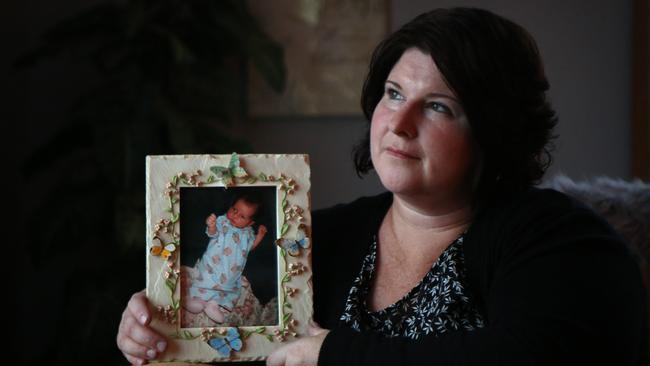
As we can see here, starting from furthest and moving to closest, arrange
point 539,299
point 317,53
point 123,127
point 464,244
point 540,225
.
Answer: point 317,53 → point 123,127 → point 464,244 → point 540,225 → point 539,299

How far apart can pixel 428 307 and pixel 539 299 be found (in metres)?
0.24

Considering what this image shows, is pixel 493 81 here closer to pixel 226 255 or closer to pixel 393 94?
pixel 393 94

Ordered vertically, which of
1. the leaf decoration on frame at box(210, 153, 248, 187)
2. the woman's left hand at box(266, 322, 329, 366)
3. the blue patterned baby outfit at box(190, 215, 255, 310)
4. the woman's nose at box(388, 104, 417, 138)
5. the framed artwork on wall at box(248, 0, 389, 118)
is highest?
the framed artwork on wall at box(248, 0, 389, 118)

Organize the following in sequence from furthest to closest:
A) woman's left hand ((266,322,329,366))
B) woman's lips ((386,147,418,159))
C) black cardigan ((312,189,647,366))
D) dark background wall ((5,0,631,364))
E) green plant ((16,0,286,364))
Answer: dark background wall ((5,0,631,364)) → green plant ((16,0,286,364)) → woman's lips ((386,147,418,159)) → woman's left hand ((266,322,329,366)) → black cardigan ((312,189,647,366))

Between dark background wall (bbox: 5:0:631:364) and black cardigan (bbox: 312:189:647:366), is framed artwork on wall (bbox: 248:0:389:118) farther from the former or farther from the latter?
black cardigan (bbox: 312:189:647:366)

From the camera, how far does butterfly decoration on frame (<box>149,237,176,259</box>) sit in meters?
1.32

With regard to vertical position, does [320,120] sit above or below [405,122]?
above

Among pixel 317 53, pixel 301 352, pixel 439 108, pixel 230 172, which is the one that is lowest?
pixel 301 352

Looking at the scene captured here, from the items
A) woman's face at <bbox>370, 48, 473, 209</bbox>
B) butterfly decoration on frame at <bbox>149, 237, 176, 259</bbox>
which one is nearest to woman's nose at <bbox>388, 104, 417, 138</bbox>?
woman's face at <bbox>370, 48, 473, 209</bbox>

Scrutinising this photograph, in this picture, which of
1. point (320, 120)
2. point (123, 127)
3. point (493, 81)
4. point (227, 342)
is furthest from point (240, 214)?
point (320, 120)

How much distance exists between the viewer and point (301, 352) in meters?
1.27

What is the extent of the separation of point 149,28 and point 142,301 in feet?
5.26

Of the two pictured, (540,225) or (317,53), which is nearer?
(540,225)

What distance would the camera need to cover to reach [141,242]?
99.7 inches
